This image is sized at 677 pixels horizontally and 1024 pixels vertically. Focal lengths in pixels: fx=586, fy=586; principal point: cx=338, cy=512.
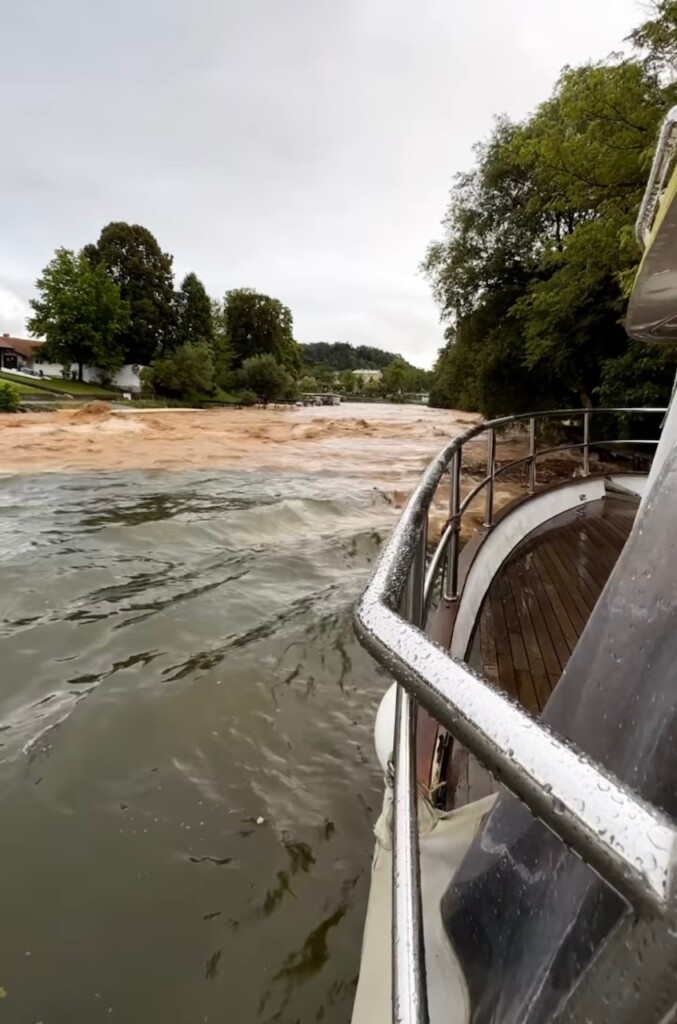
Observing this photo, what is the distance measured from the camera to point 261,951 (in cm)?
238

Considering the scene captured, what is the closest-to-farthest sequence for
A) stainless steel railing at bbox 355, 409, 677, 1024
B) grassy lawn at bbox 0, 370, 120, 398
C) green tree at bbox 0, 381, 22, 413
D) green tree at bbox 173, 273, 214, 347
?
stainless steel railing at bbox 355, 409, 677, 1024
green tree at bbox 0, 381, 22, 413
grassy lawn at bbox 0, 370, 120, 398
green tree at bbox 173, 273, 214, 347

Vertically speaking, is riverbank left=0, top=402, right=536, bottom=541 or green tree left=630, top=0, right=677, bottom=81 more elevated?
green tree left=630, top=0, right=677, bottom=81

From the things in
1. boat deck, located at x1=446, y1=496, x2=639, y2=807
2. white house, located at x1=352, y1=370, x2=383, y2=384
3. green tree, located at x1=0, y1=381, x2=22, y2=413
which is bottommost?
boat deck, located at x1=446, y1=496, x2=639, y2=807

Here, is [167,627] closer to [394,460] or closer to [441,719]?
[441,719]

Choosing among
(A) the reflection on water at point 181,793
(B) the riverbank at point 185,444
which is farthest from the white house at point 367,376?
(A) the reflection on water at point 181,793

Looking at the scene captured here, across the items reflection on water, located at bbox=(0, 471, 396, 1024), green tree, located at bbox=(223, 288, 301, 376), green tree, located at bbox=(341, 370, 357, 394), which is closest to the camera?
reflection on water, located at bbox=(0, 471, 396, 1024)

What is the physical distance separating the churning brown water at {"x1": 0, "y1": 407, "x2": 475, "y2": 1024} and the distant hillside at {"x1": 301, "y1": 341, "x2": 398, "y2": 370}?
154534 millimetres

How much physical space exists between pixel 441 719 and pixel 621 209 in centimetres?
1151

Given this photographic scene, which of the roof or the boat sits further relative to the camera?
the roof

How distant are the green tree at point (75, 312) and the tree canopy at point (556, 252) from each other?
38.8 meters

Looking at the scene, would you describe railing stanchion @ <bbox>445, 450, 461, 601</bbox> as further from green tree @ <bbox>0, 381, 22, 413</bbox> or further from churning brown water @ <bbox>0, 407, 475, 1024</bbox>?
green tree @ <bbox>0, 381, 22, 413</bbox>

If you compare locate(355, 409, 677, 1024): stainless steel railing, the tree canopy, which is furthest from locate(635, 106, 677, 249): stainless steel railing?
the tree canopy

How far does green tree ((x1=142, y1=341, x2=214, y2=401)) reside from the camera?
53.2 m

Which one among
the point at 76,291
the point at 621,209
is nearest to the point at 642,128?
the point at 621,209
